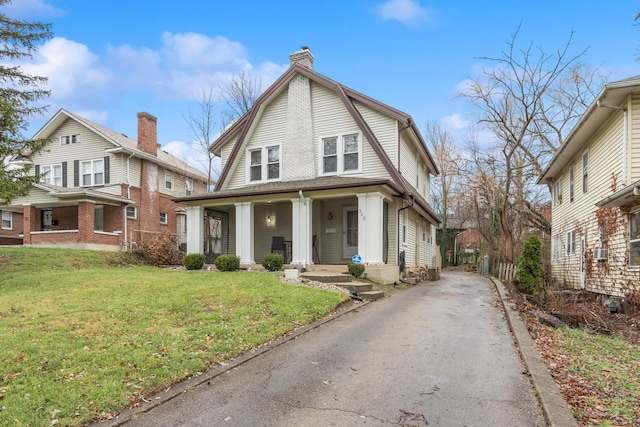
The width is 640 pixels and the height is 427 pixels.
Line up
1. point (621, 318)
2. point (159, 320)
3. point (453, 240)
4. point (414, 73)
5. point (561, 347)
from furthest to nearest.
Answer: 1. point (453, 240)
2. point (414, 73)
3. point (621, 318)
4. point (159, 320)
5. point (561, 347)

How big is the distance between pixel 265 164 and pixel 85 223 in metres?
10.6

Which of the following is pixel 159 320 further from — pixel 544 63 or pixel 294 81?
pixel 544 63

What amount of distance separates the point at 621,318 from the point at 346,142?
1026cm

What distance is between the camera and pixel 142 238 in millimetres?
23719

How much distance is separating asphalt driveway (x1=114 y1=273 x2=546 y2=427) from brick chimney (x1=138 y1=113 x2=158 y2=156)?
71.3 feet

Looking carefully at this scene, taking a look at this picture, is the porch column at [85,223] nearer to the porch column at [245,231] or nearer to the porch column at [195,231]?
the porch column at [195,231]

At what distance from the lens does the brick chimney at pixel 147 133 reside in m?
25.0

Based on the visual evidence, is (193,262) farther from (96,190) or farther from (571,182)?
A: (571,182)

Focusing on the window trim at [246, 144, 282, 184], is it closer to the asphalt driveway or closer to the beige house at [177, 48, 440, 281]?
the beige house at [177, 48, 440, 281]

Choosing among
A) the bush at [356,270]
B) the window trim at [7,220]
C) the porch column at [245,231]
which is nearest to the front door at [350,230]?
the bush at [356,270]

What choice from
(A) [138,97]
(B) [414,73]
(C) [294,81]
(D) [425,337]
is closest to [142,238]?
(A) [138,97]

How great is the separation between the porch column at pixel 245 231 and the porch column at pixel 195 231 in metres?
2.00

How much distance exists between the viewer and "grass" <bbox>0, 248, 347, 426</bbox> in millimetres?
3960

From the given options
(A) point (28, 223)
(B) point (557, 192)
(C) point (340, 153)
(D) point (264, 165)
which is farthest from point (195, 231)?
(B) point (557, 192)
